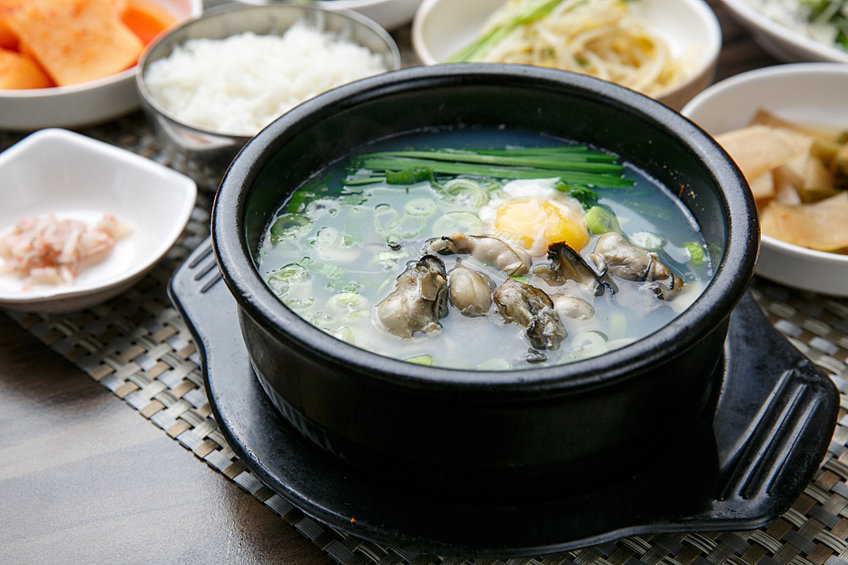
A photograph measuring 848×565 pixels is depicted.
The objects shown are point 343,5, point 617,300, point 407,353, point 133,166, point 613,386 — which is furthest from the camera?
point 343,5

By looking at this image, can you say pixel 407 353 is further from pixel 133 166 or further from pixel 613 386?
pixel 133 166

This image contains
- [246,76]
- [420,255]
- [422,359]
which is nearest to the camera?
[422,359]

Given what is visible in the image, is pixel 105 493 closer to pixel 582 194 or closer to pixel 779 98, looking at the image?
pixel 582 194

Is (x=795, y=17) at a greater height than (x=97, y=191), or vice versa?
(x=795, y=17)

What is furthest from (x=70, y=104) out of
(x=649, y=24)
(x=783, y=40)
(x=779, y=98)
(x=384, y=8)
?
(x=783, y=40)

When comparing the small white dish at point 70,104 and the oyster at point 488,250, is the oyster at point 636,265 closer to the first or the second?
the oyster at point 488,250

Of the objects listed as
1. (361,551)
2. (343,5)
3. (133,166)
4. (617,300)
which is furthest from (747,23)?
(361,551)
